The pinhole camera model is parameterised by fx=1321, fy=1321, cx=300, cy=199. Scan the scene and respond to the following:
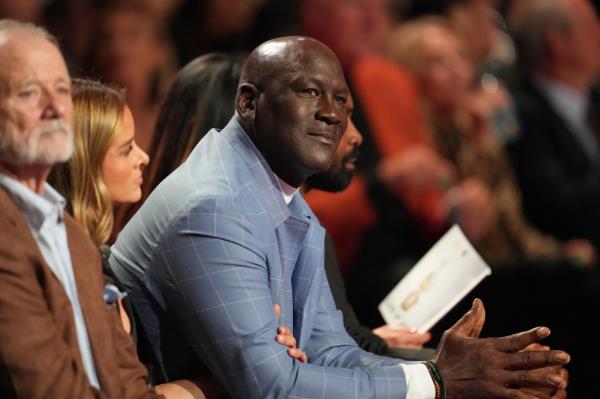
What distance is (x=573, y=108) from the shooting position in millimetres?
6121

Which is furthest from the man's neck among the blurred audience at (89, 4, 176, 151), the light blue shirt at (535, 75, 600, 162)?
the light blue shirt at (535, 75, 600, 162)

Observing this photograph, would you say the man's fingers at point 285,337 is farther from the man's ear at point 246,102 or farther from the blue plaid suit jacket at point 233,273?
the man's ear at point 246,102

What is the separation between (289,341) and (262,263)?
18 centimetres

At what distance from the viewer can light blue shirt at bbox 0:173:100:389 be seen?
241 cm

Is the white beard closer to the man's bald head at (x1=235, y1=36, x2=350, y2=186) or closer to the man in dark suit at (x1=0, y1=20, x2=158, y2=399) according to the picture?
the man in dark suit at (x1=0, y1=20, x2=158, y2=399)

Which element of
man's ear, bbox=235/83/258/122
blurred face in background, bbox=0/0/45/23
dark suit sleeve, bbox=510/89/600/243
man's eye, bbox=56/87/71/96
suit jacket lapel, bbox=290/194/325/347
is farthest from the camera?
dark suit sleeve, bbox=510/89/600/243

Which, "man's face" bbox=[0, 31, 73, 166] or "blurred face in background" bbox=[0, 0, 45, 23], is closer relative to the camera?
"man's face" bbox=[0, 31, 73, 166]

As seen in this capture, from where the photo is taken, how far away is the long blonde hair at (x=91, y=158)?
2893mm

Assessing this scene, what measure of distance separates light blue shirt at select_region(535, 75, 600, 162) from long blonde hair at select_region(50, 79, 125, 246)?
10.9ft

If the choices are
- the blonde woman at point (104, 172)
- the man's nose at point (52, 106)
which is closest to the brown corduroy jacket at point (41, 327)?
the man's nose at point (52, 106)

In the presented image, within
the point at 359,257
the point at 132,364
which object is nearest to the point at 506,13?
the point at 359,257

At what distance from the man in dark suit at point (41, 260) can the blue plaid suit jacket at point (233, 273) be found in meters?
0.32

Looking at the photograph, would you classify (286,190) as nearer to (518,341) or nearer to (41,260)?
(518,341)

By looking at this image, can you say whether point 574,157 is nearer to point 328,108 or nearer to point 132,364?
point 328,108
